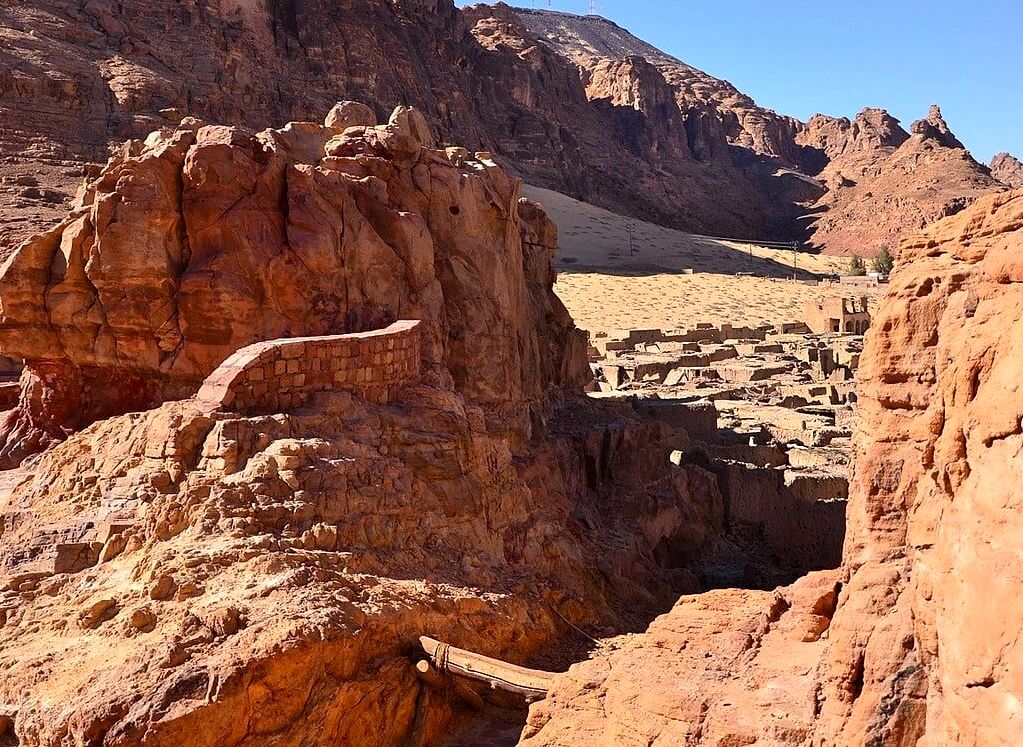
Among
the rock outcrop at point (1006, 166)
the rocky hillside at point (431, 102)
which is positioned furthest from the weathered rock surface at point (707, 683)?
the rock outcrop at point (1006, 166)

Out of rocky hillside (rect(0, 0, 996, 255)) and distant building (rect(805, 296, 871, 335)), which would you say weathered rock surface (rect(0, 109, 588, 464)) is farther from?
distant building (rect(805, 296, 871, 335))

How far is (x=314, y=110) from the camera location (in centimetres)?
5056

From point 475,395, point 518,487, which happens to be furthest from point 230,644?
point 475,395

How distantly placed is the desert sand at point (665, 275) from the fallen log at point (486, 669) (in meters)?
27.0

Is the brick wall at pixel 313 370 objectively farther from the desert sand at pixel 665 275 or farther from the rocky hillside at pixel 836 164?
the rocky hillside at pixel 836 164

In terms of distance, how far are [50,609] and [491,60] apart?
258 feet

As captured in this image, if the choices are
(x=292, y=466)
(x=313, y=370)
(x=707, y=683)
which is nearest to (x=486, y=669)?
(x=707, y=683)

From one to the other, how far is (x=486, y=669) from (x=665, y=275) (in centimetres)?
4715

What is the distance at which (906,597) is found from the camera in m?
3.87

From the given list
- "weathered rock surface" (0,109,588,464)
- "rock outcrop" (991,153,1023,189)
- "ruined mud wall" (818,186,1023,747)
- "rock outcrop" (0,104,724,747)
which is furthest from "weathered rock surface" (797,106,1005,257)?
"ruined mud wall" (818,186,1023,747)

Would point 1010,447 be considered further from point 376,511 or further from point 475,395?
Result: point 475,395

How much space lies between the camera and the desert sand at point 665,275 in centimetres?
4044

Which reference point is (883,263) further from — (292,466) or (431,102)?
(292,466)

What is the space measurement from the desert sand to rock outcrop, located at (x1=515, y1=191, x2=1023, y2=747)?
91.2 feet
